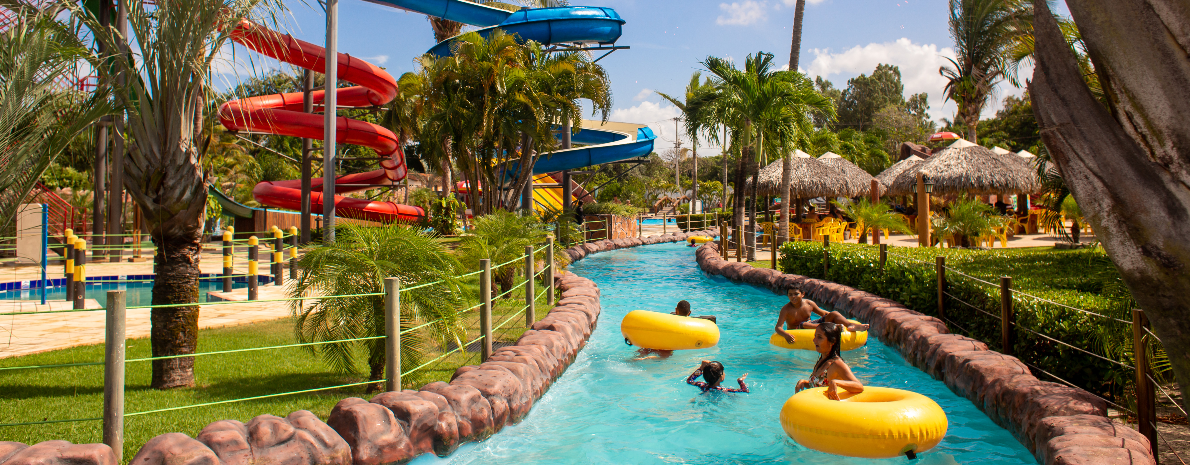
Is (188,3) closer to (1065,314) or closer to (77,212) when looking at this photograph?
(1065,314)

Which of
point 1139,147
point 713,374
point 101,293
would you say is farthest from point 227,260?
point 1139,147

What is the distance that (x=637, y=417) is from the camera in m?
6.31

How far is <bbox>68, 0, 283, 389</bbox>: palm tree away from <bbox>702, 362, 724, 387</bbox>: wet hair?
4.38 metres

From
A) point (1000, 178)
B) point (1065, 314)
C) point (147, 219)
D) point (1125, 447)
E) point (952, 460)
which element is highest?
point (1000, 178)

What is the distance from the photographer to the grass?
14.5 feet

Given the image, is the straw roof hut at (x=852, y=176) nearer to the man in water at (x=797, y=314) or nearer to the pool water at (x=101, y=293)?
the man in water at (x=797, y=314)

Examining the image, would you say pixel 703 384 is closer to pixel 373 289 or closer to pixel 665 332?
pixel 665 332

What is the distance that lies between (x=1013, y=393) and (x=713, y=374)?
8.34 ft

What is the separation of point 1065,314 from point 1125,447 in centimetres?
216

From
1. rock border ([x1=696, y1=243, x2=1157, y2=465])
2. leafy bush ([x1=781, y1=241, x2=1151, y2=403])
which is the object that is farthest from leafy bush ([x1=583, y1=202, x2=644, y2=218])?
rock border ([x1=696, y1=243, x2=1157, y2=465])

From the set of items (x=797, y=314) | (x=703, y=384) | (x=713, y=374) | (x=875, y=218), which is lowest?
(x=703, y=384)

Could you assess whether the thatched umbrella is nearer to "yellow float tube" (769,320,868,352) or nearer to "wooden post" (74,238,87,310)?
"yellow float tube" (769,320,868,352)

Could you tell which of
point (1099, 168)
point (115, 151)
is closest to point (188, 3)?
point (1099, 168)

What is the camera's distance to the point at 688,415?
251 inches
